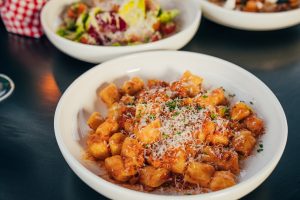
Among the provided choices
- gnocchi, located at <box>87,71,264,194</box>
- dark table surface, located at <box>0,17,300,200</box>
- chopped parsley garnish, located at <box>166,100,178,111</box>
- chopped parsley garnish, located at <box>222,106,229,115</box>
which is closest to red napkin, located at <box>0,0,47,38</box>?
dark table surface, located at <box>0,17,300,200</box>

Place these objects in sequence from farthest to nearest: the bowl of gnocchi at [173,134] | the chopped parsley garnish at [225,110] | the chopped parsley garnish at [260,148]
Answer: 1. the chopped parsley garnish at [225,110]
2. the chopped parsley garnish at [260,148]
3. the bowl of gnocchi at [173,134]

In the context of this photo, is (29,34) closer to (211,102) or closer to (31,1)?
(31,1)

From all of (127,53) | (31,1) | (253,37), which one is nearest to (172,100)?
(127,53)

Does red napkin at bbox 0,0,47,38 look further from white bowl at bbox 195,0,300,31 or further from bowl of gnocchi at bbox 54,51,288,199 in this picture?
white bowl at bbox 195,0,300,31

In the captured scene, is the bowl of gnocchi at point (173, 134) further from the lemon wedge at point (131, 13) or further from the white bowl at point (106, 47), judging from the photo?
the lemon wedge at point (131, 13)

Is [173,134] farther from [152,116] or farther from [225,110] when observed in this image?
[225,110]

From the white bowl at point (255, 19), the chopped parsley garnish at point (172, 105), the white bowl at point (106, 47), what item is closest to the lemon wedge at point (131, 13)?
the white bowl at point (106, 47)

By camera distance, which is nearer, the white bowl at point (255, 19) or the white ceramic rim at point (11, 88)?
the white ceramic rim at point (11, 88)
